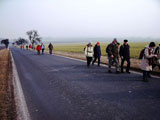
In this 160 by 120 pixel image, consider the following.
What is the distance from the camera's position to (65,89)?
5.94m

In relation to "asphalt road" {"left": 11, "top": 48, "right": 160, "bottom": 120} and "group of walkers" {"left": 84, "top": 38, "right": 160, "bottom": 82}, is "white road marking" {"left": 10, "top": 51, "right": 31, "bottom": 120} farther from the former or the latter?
"group of walkers" {"left": 84, "top": 38, "right": 160, "bottom": 82}

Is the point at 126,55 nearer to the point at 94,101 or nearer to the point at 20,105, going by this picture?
the point at 94,101

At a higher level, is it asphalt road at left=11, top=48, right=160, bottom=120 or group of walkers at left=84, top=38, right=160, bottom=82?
group of walkers at left=84, top=38, right=160, bottom=82

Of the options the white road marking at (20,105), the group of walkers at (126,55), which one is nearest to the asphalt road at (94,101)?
the white road marking at (20,105)

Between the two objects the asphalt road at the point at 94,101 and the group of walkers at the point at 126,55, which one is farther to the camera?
the group of walkers at the point at 126,55

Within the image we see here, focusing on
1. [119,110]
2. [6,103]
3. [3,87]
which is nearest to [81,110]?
[119,110]

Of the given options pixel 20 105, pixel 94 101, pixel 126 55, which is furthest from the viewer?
pixel 126 55

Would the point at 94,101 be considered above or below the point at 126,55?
below

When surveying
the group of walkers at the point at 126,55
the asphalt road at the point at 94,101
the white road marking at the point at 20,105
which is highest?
the group of walkers at the point at 126,55

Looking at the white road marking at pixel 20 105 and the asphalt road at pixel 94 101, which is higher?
the asphalt road at pixel 94 101

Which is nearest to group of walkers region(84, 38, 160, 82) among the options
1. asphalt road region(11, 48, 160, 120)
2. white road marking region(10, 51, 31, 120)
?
asphalt road region(11, 48, 160, 120)

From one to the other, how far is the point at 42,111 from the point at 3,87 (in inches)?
120

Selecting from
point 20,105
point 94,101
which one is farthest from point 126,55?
point 20,105

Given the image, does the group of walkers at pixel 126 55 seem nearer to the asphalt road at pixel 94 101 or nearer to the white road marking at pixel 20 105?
the asphalt road at pixel 94 101
